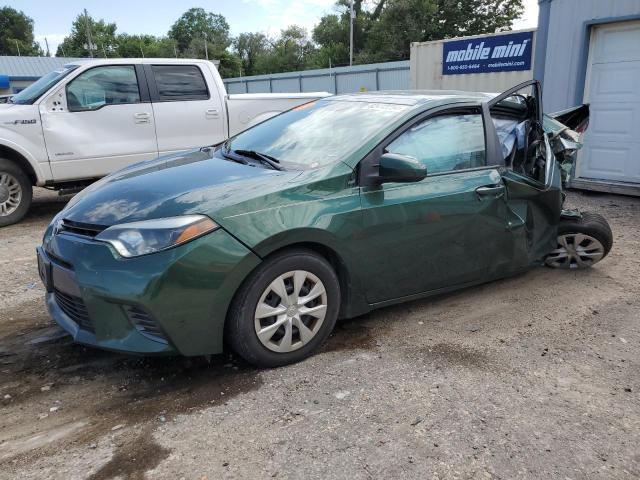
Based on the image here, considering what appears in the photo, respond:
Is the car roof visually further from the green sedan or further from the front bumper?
the front bumper

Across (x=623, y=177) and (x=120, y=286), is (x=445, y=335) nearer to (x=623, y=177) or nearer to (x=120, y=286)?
(x=120, y=286)

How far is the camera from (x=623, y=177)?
8.37 meters

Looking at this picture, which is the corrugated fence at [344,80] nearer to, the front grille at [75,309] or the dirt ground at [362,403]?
the dirt ground at [362,403]

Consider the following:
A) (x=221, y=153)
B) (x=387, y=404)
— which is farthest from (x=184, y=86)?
(x=387, y=404)

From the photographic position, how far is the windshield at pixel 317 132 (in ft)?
11.6

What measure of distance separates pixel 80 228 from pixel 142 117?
15.1ft

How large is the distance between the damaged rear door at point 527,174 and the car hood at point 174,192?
185cm

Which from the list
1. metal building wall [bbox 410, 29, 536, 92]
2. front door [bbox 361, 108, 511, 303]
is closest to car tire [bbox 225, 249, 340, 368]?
front door [bbox 361, 108, 511, 303]

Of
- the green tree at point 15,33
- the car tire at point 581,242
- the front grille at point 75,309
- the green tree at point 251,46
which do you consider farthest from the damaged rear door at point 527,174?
the green tree at point 15,33

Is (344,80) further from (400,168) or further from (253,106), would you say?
(400,168)

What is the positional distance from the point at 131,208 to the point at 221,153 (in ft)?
3.81

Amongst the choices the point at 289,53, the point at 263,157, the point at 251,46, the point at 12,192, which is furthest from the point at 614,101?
the point at 251,46

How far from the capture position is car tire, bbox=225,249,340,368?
298 cm

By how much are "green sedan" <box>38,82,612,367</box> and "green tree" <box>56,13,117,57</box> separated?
97.5m
